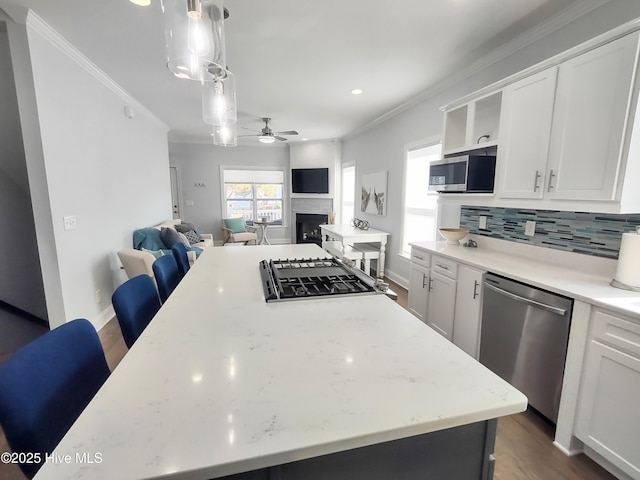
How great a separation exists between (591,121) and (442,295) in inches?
61.6

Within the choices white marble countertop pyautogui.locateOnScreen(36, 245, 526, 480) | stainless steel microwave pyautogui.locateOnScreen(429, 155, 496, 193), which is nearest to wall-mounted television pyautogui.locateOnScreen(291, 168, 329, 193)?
stainless steel microwave pyautogui.locateOnScreen(429, 155, 496, 193)

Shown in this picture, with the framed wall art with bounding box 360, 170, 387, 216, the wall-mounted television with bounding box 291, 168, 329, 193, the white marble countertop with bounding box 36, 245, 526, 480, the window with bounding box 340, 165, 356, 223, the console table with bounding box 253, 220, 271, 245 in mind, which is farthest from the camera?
the console table with bounding box 253, 220, 271, 245

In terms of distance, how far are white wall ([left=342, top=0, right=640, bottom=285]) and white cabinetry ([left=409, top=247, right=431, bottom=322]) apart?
1294 mm

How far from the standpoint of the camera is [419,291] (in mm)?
2928

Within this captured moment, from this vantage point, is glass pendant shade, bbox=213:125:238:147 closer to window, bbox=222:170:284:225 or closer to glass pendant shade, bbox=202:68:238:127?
glass pendant shade, bbox=202:68:238:127

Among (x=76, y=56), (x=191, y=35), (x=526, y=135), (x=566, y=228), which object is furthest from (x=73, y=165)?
(x=566, y=228)

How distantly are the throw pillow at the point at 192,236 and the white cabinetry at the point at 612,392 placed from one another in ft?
17.0

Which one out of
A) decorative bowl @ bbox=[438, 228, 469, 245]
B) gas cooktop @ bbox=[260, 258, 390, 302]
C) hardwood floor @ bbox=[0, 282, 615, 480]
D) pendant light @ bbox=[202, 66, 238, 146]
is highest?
pendant light @ bbox=[202, 66, 238, 146]

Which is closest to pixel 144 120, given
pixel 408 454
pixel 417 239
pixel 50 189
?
pixel 50 189

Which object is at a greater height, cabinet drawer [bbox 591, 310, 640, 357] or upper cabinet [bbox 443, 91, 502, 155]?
upper cabinet [bbox 443, 91, 502, 155]

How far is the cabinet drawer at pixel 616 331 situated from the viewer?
1306 mm

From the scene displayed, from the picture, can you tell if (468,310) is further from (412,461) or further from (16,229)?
(16,229)

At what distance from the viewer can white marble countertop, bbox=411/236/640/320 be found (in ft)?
4.82

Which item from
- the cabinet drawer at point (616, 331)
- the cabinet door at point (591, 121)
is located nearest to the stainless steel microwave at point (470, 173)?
the cabinet door at point (591, 121)
